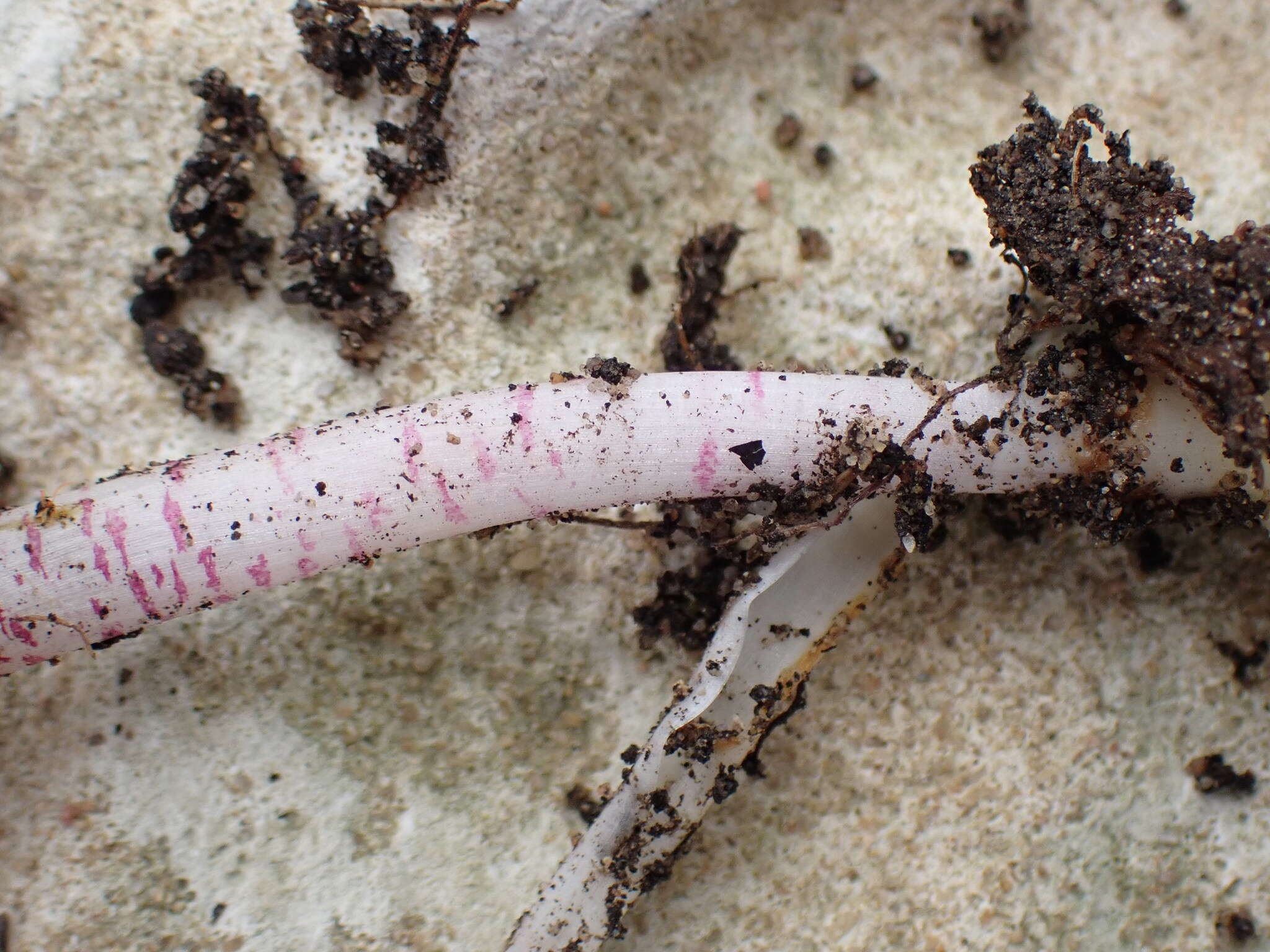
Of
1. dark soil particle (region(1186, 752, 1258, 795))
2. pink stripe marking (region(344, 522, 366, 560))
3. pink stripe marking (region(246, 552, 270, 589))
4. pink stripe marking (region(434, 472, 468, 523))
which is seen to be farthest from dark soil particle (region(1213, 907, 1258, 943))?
pink stripe marking (region(246, 552, 270, 589))

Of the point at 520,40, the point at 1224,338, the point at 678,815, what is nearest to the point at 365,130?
the point at 520,40

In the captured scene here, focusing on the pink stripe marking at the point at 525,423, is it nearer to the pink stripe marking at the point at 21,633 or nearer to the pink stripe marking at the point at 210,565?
the pink stripe marking at the point at 210,565

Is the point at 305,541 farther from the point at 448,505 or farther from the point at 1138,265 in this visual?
the point at 1138,265

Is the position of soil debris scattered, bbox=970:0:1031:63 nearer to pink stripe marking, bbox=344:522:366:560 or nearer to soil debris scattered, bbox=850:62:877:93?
soil debris scattered, bbox=850:62:877:93

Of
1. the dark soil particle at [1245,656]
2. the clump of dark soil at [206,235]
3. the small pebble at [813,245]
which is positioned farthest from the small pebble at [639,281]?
the dark soil particle at [1245,656]

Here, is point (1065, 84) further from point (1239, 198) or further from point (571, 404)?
point (571, 404)
